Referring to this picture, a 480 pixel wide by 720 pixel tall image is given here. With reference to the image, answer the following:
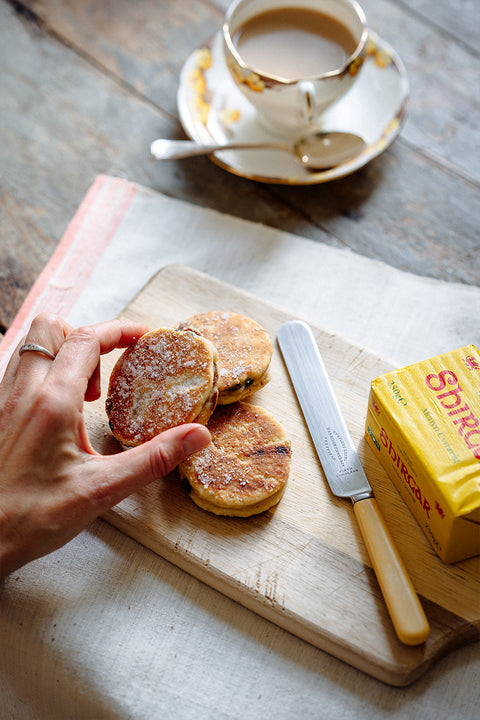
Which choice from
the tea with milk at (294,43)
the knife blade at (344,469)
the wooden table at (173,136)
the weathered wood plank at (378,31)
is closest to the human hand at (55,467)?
the knife blade at (344,469)

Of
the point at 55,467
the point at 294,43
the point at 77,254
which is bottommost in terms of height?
the point at 77,254

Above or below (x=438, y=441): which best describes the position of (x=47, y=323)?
below

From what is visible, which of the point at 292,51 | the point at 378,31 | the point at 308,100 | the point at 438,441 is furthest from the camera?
the point at 378,31

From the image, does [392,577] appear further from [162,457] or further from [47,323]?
[47,323]

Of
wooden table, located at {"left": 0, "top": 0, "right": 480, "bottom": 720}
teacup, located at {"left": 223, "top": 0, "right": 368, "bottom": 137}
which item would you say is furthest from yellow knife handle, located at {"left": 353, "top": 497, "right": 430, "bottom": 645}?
teacup, located at {"left": 223, "top": 0, "right": 368, "bottom": 137}

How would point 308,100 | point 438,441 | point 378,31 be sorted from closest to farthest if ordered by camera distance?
1. point 438,441
2. point 308,100
3. point 378,31

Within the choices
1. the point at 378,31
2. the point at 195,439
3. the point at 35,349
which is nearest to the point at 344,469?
the point at 195,439

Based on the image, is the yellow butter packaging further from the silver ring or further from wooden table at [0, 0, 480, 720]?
the silver ring
